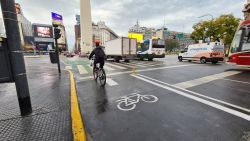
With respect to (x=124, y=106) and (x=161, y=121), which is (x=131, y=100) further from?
(x=161, y=121)

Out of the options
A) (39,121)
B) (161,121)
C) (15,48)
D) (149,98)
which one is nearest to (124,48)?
(149,98)

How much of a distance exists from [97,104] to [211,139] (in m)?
2.95

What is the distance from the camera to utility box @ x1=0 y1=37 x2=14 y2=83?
3.11 m

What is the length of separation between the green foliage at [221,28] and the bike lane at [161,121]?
111ft

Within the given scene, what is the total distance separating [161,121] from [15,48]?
360 cm

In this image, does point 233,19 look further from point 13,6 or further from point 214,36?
point 13,6

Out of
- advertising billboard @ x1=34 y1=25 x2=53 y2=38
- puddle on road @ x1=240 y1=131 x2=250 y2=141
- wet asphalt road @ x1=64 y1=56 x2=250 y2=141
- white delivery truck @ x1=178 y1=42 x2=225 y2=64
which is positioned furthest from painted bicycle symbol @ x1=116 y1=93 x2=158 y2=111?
advertising billboard @ x1=34 y1=25 x2=53 y2=38

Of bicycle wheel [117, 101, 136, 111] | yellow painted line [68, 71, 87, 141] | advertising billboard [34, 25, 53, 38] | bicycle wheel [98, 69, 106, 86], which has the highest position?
advertising billboard [34, 25, 53, 38]

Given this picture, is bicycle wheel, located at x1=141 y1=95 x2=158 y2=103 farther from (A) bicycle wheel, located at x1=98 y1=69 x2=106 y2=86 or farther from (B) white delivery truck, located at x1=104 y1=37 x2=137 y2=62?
(B) white delivery truck, located at x1=104 y1=37 x2=137 y2=62

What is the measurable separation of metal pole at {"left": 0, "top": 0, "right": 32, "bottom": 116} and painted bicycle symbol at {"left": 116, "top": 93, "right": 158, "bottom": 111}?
7.75 feet

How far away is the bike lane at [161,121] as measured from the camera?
8.72 feet

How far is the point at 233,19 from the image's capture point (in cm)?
3058

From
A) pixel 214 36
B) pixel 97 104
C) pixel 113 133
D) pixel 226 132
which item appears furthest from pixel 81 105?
pixel 214 36

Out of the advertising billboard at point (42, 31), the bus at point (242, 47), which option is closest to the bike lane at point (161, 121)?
the bus at point (242, 47)
